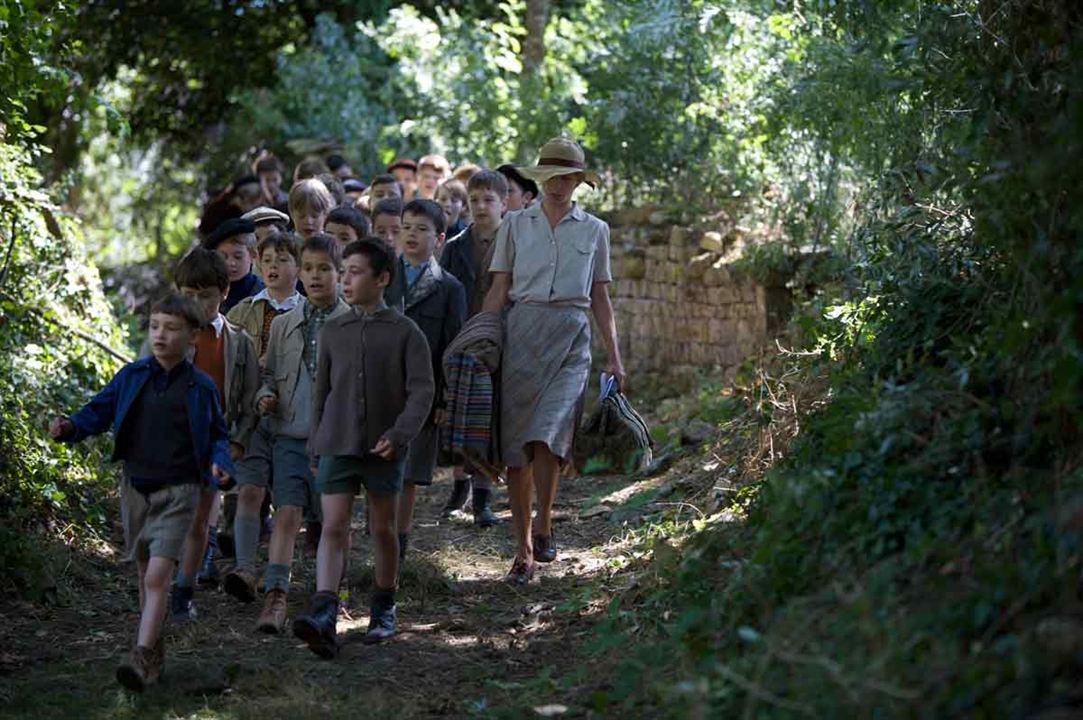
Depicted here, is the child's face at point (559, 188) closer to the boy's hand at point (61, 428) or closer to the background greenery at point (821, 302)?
the background greenery at point (821, 302)

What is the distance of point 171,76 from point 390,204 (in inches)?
535

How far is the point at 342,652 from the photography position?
6418mm

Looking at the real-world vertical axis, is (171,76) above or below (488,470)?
above

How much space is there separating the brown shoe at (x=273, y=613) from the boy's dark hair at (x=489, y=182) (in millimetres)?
2943

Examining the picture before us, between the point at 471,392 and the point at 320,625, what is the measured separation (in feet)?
5.38

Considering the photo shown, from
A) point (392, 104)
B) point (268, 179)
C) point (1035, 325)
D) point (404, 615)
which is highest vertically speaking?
point (392, 104)

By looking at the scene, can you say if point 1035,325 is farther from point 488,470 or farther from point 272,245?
point 272,245

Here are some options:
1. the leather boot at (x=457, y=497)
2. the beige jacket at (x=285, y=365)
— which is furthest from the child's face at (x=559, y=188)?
the leather boot at (x=457, y=497)

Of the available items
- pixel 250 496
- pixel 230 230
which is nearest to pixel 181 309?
pixel 250 496

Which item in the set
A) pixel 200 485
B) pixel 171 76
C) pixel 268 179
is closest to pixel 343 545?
pixel 200 485

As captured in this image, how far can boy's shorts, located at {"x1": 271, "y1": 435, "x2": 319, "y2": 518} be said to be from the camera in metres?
6.96

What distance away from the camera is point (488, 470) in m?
7.65

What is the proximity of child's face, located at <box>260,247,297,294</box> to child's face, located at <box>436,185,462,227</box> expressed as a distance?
8.68 ft

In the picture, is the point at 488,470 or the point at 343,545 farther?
the point at 488,470
